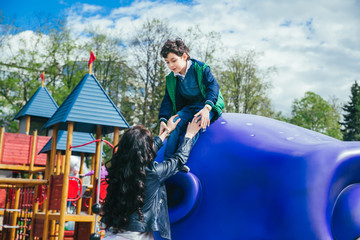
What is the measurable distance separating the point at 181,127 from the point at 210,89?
0.34 m

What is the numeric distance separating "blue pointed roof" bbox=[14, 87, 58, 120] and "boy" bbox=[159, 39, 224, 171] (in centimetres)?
2012

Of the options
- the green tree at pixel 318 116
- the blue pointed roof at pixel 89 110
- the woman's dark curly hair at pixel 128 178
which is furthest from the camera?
the green tree at pixel 318 116

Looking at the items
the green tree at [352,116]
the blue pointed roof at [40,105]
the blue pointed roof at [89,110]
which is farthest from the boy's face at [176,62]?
the green tree at [352,116]

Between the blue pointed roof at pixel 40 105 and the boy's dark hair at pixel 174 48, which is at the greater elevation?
the boy's dark hair at pixel 174 48

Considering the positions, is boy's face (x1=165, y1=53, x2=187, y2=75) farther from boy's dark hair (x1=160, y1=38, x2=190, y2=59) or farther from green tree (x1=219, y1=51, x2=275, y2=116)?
green tree (x1=219, y1=51, x2=275, y2=116)

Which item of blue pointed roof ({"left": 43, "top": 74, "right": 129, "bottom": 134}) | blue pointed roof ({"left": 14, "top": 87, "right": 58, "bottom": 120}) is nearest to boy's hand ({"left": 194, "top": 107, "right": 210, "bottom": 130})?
blue pointed roof ({"left": 43, "top": 74, "right": 129, "bottom": 134})

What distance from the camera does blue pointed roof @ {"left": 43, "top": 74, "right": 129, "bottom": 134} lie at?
29.0 ft

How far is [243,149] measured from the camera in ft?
8.15

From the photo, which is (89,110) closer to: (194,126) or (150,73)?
(194,126)

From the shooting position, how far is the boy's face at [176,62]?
2869 millimetres

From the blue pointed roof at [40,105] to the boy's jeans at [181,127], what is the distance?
2024 centimetres

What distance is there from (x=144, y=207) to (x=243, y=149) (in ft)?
2.46

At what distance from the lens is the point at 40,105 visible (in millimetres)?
22203

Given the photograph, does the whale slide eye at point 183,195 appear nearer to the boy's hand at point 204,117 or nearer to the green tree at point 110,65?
the boy's hand at point 204,117
